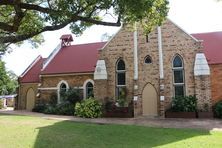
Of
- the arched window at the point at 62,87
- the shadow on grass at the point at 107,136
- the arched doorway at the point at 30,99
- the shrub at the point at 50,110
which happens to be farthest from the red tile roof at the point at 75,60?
the shadow on grass at the point at 107,136

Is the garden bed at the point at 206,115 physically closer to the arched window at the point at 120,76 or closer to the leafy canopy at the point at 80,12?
the arched window at the point at 120,76

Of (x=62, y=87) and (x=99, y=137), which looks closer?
(x=99, y=137)

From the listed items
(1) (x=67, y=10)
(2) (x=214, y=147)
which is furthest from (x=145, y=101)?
(1) (x=67, y=10)

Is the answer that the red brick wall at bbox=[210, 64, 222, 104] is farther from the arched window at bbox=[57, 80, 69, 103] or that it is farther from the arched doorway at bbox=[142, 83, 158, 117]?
the arched window at bbox=[57, 80, 69, 103]

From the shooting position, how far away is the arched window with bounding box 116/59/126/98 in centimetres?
2691

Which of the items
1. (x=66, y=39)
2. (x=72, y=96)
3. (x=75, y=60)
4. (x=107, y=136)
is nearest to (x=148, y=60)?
(x=72, y=96)

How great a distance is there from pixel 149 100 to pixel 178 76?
3.27 metres

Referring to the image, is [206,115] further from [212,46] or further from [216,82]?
[212,46]

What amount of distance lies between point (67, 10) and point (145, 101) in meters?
14.8

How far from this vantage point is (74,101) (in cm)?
2981

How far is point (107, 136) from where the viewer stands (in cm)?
1577

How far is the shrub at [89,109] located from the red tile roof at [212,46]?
10.6 metres

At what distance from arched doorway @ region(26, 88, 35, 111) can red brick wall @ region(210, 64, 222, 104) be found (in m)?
20.5

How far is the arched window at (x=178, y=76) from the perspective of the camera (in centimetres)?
2545
